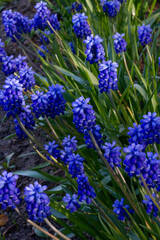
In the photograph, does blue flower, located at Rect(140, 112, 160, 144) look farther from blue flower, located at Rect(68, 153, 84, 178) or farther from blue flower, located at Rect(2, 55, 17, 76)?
blue flower, located at Rect(2, 55, 17, 76)

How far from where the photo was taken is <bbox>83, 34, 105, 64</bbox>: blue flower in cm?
318

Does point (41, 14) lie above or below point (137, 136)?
above

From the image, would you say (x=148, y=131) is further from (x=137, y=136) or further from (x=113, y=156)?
(x=113, y=156)

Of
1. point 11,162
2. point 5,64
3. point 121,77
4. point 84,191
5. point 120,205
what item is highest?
point 5,64

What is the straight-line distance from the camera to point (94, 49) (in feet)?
10.7

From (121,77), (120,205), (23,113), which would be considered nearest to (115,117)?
(121,77)

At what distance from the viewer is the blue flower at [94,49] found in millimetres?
3182

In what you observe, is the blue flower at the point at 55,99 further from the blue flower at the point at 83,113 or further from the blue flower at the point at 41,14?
the blue flower at the point at 41,14

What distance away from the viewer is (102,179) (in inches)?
132

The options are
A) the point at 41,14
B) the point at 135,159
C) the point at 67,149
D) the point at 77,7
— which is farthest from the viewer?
the point at 77,7

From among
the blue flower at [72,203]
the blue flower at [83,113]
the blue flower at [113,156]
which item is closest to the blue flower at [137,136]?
the blue flower at [113,156]

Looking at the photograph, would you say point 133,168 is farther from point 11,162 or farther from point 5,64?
point 11,162

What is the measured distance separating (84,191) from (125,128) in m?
1.43

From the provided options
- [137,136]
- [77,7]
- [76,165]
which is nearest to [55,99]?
[76,165]
